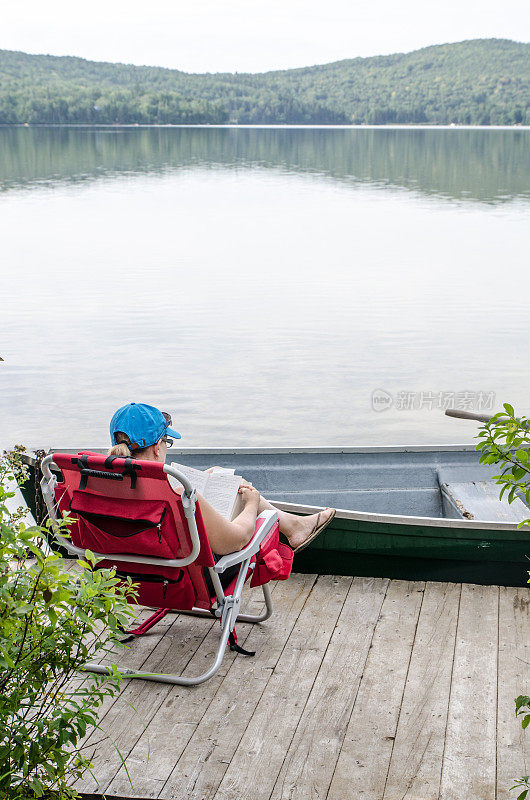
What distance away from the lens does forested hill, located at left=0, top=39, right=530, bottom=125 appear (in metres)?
81.9

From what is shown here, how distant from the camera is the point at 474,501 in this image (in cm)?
487

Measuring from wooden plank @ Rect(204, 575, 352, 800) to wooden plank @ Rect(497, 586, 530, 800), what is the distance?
0.64m

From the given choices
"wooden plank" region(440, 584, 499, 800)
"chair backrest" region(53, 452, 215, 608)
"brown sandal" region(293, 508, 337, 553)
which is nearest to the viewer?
"wooden plank" region(440, 584, 499, 800)

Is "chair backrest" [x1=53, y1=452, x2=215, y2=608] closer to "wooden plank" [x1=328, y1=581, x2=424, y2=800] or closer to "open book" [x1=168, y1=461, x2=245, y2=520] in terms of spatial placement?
"open book" [x1=168, y1=461, x2=245, y2=520]

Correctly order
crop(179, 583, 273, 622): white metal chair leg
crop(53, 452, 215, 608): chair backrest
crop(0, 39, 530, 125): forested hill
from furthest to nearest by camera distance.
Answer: crop(0, 39, 530, 125): forested hill
crop(179, 583, 273, 622): white metal chair leg
crop(53, 452, 215, 608): chair backrest

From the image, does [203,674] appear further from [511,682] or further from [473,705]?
[511,682]

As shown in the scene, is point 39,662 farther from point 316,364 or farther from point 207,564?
point 316,364

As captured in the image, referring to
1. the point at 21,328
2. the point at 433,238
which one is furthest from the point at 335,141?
the point at 21,328

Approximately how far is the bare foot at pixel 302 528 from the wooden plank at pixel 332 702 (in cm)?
32

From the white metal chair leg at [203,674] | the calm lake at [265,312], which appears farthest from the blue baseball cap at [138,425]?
the calm lake at [265,312]

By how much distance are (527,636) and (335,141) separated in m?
84.3

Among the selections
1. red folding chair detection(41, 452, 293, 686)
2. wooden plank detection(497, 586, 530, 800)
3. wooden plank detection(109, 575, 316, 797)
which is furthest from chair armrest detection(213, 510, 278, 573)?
wooden plank detection(497, 586, 530, 800)

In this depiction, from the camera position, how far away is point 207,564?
3.07m

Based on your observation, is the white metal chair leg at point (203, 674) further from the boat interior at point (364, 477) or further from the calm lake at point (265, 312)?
the calm lake at point (265, 312)
